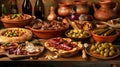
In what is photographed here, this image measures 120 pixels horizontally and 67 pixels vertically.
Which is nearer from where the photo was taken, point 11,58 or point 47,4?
point 11,58

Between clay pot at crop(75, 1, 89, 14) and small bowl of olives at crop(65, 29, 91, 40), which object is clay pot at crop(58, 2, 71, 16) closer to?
clay pot at crop(75, 1, 89, 14)

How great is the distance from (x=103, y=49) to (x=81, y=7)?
0.70 meters

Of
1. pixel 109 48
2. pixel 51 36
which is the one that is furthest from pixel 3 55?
pixel 109 48

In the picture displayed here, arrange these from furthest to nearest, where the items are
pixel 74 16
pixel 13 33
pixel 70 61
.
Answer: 1. pixel 74 16
2. pixel 13 33
3. pixel 70 61

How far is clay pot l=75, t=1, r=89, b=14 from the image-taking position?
207 cm

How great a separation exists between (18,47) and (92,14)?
88 centimetres

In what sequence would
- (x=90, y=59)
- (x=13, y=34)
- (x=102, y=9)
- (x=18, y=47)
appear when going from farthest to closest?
(x=102, y=9)
(x=13, y=34)
(x=18, y=47)
(x=90, y=59)

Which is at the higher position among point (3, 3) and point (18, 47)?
point (3, 3)

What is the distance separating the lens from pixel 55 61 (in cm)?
144

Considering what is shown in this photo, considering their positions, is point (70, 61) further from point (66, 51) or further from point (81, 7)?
point (81, 7)

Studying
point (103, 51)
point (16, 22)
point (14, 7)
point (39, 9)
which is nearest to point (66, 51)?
point (103, 51)

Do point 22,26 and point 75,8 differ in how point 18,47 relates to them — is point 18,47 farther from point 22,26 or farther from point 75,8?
point 75,8

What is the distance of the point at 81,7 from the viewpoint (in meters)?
2.09

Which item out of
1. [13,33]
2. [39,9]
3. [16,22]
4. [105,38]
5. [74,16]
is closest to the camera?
[105,38]
